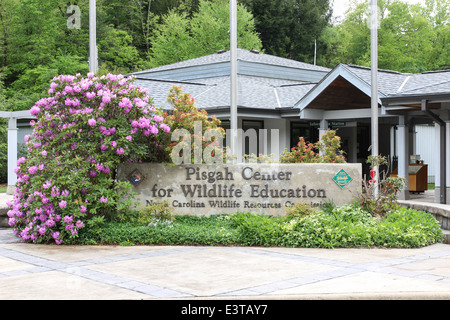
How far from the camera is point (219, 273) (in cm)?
829

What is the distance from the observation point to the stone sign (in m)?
12.9

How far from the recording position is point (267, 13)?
5191 cm

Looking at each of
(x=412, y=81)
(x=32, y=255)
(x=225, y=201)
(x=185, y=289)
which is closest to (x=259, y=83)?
(x=412, y=81)

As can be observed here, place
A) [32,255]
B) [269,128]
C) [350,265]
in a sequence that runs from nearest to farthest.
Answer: [350,265], [32,255], [269,128]

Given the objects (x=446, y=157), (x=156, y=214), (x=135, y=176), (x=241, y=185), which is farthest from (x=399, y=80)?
(x=156, y=214)

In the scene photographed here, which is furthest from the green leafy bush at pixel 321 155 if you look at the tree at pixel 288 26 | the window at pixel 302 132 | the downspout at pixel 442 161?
the tree at pixel 288 26

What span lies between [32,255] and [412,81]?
45.5ft

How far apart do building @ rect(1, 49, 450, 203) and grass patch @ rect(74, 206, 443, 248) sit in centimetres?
460

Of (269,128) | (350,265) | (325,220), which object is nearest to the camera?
(350,265)

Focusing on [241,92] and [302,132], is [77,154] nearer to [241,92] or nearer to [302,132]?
[241,92]

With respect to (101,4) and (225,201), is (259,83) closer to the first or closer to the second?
(225,201)

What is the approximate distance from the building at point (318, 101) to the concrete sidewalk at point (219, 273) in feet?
18.8

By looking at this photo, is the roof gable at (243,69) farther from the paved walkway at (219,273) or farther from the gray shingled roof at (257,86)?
the paved walkway at (219,273)

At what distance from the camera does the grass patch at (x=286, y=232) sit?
10805 millimetres
